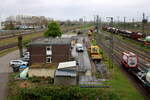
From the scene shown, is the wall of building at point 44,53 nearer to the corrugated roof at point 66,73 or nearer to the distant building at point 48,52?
the distant building at point 48,52

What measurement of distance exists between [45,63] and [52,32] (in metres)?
23.3

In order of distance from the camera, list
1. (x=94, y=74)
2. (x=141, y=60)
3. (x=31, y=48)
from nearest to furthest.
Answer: (x=94, y=74) < (x=31, y=48) < (x=141, y=60)

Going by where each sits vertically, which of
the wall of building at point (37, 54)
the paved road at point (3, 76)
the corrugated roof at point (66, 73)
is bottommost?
the paved road at point (3, 76)

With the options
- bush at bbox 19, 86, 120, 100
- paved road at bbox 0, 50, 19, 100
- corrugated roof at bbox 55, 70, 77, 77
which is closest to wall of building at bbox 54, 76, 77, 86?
corrugated roof at bbox 55, 70, 77, 77

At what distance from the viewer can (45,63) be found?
2369 centimetres

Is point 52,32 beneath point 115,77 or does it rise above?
above

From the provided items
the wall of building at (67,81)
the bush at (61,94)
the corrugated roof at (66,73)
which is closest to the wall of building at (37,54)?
the corrugated roof at (66,73)

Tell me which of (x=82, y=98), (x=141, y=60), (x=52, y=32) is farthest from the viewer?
(x=52, y=32)

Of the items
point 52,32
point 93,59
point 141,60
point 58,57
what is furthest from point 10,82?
point 52,32

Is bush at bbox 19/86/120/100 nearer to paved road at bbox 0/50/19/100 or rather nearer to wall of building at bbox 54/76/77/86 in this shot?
wall of building at bbox 54/76/77/86

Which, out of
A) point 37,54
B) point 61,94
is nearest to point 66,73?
point 61,94

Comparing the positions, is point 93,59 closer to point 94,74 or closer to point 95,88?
point 94,74

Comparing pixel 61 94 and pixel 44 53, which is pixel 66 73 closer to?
pixel 61 94

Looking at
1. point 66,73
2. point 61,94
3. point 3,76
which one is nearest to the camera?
point 61,94
